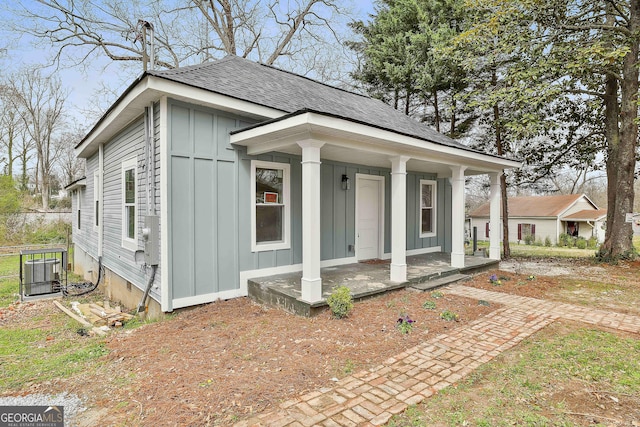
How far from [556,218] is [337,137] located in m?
24.9

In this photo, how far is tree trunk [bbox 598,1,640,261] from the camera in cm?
Answer: 898

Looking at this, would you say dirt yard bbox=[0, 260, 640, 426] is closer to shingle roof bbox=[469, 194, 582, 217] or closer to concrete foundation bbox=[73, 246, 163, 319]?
concrete foundation bbox=[73, 246, 163, 319]

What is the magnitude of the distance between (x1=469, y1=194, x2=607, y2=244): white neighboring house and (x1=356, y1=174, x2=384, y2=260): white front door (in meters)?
21.4

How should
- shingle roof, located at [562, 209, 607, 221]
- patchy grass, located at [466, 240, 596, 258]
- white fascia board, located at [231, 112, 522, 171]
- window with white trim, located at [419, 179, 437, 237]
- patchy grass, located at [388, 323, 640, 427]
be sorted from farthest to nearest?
shingle roof, located at [562, 209, 607, 221] < patchy grass, located at [466, 240, 596, 258] < window with white trim, located at [419, 179, 437, 237] < white fascia board, located at [231, 112, 522, 171] < patchy grass, located at [388, 323, 640, 427]

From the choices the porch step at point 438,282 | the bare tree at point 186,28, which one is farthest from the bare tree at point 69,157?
the porch step at point 438,282

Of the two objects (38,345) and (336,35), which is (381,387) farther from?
(336,35)

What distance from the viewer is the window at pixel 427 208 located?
9391 millimetres

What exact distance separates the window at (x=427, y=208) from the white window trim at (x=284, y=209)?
4.73 metres

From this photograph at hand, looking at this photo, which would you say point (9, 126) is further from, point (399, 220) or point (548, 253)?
point (548, 253)

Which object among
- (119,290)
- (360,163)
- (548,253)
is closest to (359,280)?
(360,163)

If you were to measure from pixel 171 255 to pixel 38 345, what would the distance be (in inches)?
78.8

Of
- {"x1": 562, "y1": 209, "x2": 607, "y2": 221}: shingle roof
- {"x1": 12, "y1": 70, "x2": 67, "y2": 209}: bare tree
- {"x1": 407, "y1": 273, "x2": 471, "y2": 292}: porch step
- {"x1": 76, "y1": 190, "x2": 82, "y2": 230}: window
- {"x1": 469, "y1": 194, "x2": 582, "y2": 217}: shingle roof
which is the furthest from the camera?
{"x1": 469, "y1": 194, "x2": 582, "y2": 217}: shingle roof

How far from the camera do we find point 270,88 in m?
6.51

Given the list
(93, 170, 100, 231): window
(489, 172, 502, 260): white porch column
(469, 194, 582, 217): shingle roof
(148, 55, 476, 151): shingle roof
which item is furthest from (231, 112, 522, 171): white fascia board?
(469, 194, 582, 217): shingle roof
